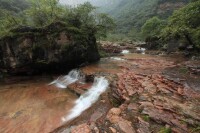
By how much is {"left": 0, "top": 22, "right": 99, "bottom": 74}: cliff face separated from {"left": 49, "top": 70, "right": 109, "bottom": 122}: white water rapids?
2.81 m

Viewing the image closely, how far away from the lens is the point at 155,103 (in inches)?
430

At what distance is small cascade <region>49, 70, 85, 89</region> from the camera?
20717mm

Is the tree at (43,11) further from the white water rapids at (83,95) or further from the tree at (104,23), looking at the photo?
the white water rapids at (83,95)

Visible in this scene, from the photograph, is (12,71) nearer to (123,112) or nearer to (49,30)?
(49,30)

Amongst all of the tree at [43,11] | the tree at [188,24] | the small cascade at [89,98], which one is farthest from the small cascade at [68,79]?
the tree at [188,24]

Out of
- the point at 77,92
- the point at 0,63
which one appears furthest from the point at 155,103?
the point at 0,63

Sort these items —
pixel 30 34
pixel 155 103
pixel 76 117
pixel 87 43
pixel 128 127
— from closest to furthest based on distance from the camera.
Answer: pixel 128 127 → pixel 155 103 → pixel 76 117 → pixel 30 34 → pixel 87 43

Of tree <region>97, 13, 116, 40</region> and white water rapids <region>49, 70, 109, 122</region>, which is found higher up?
tree <region>97, 13, 116, 40</region>

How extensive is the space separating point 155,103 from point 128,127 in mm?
2320

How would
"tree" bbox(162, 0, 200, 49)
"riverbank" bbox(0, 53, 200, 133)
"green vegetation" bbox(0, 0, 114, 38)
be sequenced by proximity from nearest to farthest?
"riverbank" bbox(0, 53, 200, 133)
"tree" bbox(162, 0, 200, 49)
"green vegetation" bbox(0, 0, 114, 38)

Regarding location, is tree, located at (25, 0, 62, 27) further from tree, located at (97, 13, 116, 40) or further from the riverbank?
the riverbank

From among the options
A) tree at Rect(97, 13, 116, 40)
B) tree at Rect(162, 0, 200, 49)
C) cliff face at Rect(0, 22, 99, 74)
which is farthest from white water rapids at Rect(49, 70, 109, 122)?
tree at Rect(162, 0, 200, 49)

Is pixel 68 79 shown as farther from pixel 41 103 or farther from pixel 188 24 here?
pixel 188 24

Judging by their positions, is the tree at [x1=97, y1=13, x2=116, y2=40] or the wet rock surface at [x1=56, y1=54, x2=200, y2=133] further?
Result: the tree at [x1=97, y1=13, x2=116, y2=40]
